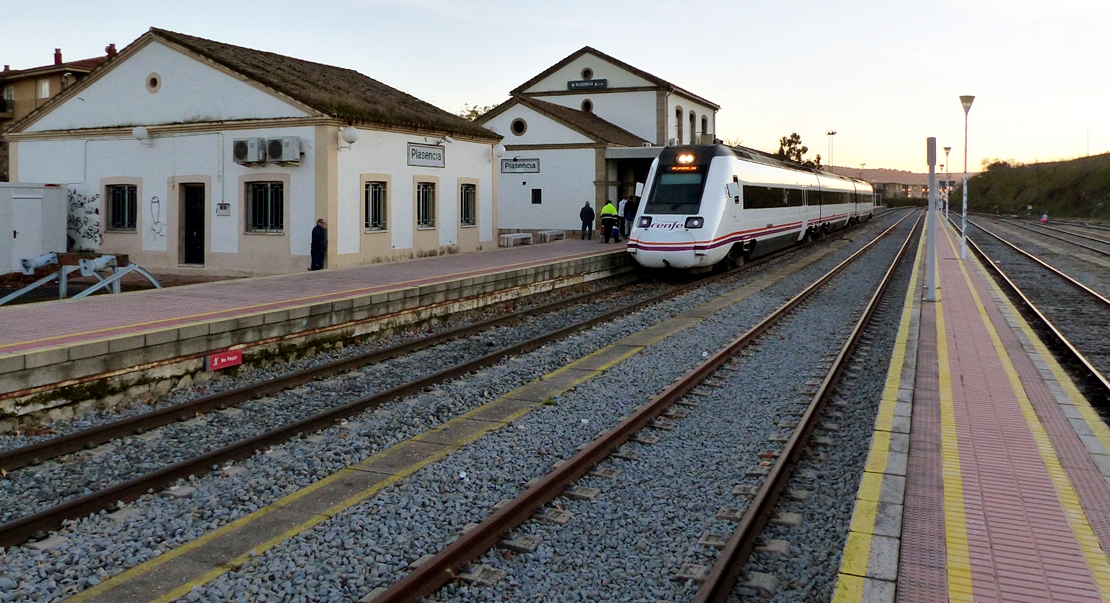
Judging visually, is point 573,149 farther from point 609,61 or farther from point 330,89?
point 330,89

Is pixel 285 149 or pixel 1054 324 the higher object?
pixel 285 149

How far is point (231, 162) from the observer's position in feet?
62.1

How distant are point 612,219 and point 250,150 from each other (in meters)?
11.9

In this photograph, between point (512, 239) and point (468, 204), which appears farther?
point (512, 239)

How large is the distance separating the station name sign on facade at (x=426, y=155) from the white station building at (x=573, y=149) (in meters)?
9.91

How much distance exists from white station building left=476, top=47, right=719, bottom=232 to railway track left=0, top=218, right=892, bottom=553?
20.6 metres

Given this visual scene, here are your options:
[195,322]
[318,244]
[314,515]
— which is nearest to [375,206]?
[318,244]

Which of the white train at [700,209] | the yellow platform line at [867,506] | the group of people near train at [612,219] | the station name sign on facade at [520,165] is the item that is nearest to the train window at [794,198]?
the white train at [700,209]

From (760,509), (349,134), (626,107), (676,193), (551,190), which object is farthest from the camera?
(626,107)

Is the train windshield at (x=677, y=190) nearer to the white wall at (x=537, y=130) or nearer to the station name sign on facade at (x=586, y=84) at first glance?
the white wall at (x=537, y=130)

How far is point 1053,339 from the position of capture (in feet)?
40.4

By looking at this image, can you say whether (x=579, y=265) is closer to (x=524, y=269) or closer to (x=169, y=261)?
(x=524, y=269)

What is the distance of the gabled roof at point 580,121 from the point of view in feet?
105

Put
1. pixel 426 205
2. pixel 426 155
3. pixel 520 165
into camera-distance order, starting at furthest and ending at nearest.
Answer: pixel 520 165 → pixel 426 205 → pixel 426 155
